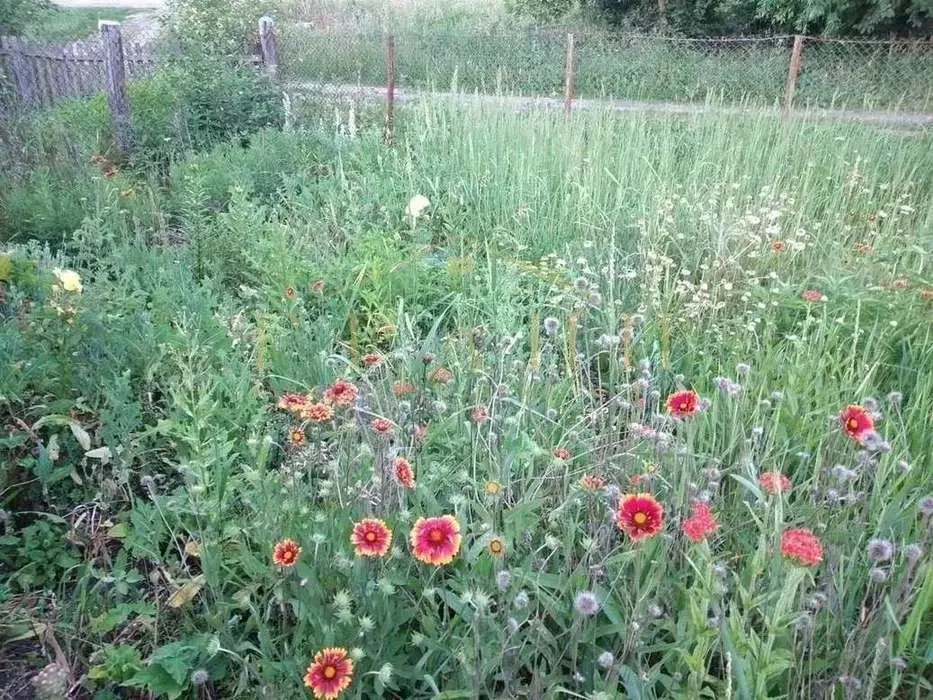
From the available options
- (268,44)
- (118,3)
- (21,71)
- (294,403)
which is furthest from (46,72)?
(118,3)

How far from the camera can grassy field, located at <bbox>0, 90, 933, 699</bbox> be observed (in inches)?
59.7

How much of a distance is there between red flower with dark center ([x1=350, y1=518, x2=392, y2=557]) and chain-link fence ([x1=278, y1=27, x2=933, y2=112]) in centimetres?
1034

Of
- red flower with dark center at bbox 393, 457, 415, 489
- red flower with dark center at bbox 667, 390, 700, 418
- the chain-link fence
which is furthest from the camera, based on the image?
the chain-link fence

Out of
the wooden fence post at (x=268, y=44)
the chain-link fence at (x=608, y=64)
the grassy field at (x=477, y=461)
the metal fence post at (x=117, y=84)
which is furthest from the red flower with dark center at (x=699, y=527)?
the chain-link fence at (x=608, y=64)

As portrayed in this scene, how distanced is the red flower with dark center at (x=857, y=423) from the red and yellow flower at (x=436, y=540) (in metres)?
0.83

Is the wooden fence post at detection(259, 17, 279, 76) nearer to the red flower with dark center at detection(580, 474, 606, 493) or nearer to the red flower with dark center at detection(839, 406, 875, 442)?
the red flower with dark center at detection(580, 474, 606, 493)

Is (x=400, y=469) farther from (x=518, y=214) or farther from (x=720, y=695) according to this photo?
(x=518, y=214)

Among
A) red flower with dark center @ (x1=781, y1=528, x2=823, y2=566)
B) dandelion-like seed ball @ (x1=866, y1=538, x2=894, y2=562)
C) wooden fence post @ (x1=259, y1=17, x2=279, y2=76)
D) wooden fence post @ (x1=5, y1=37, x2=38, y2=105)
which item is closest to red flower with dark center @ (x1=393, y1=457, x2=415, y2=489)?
red flower with dark center @ (x1=781, y1=528, x2=823, y2=566)

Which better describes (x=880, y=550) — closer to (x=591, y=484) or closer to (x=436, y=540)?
(x=591, y=484)

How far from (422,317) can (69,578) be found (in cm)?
168

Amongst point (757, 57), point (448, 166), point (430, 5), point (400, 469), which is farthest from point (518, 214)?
point (430, 5)

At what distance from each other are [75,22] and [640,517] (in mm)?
29202

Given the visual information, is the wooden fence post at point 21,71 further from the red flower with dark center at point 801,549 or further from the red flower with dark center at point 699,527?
the red flower with dark center at point 801,549

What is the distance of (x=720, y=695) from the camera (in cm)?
148
